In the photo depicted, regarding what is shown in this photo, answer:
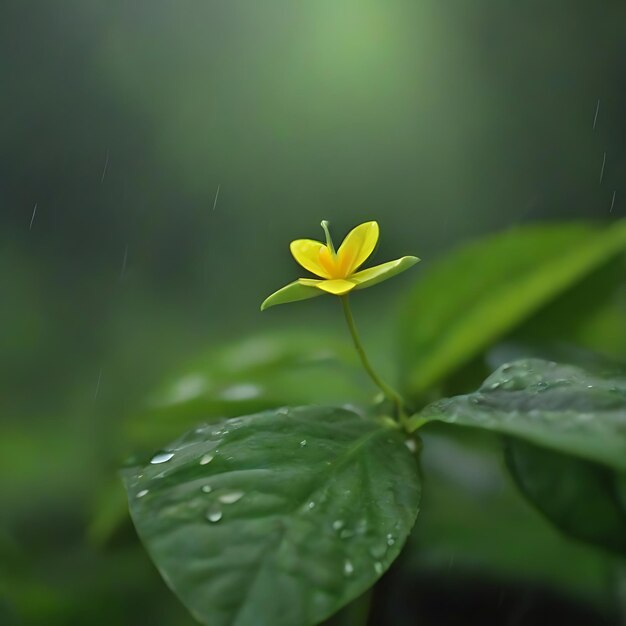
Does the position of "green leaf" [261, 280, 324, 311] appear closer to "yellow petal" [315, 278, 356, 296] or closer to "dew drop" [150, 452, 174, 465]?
"yellow petal" [315, 278, 356, 296]

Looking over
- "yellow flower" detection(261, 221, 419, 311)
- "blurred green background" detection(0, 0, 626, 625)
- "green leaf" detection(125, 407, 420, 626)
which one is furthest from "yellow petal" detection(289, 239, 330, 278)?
"blurred green background" detection(0, 0, 626, 625)

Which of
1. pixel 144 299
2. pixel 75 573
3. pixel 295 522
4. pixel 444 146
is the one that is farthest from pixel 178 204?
pixel 295 522

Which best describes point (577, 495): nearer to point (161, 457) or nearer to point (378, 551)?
→ point (378, 551)

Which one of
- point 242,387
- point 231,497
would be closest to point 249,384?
point 242,387

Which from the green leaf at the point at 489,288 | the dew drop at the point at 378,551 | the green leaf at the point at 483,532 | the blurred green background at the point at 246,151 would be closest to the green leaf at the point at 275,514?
the dew drop at the point at 378,551

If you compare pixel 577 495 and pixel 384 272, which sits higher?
pixel 384 272

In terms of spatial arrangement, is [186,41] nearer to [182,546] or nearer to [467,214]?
[467,214]
